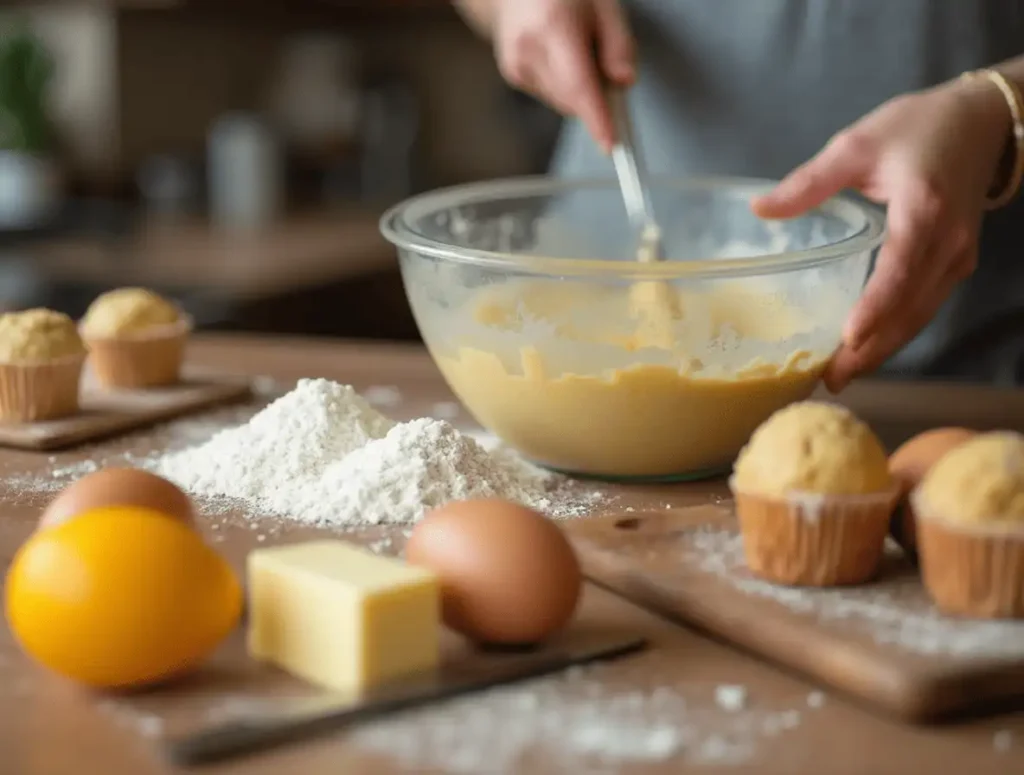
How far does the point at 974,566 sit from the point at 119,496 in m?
0.57

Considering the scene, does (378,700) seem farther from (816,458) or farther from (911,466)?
(911,466)

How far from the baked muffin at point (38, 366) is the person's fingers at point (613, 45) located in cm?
66

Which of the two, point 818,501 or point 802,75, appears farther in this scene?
point 802,75

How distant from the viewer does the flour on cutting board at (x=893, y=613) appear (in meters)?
0.87

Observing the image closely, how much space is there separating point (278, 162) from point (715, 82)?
239cm

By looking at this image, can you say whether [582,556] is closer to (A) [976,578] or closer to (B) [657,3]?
(A) [976,578]

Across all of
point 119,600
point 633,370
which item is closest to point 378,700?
point 119,600

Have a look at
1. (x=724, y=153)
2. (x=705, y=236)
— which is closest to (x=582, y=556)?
(x=705, y=236)

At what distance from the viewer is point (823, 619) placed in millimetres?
917

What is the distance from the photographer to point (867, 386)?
1.73 meters

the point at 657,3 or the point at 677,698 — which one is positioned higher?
the point at 657,3

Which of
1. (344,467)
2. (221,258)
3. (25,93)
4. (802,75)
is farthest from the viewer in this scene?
(25,93)

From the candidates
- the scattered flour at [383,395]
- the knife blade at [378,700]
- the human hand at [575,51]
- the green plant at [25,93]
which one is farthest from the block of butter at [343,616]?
the green plant at [25,93]

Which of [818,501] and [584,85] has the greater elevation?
[584,85]
